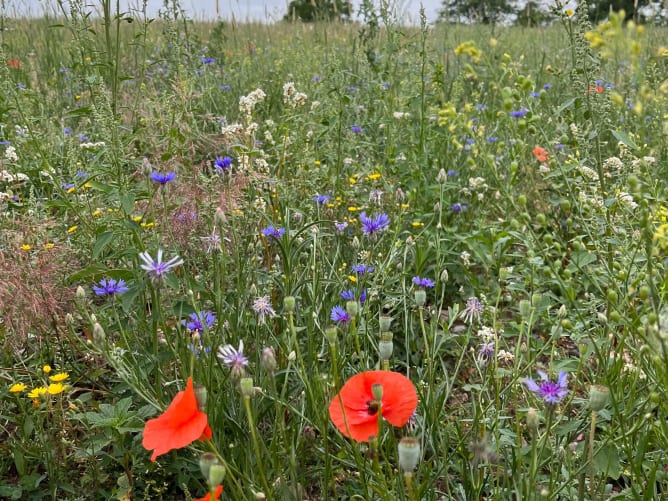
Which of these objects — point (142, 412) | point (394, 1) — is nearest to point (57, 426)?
point (142, 412)

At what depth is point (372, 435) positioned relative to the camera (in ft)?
3.23

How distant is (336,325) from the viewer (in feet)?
5.37

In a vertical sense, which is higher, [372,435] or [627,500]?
[372,435]

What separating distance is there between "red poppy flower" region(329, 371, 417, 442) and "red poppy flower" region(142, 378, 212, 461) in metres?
0.22

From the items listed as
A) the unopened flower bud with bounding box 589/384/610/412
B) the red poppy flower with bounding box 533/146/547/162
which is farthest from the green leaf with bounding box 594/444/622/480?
the red poppy flower with bounding box 533/146/547/162

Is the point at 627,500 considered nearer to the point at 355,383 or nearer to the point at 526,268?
the point at 355,383

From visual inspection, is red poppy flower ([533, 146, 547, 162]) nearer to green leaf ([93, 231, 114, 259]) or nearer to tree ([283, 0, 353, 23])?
green leaf ([93, 231, 114, 259])

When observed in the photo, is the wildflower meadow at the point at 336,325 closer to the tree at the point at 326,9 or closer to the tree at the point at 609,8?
the tree at the point at 609,8

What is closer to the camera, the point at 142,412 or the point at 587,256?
the point at 142,412

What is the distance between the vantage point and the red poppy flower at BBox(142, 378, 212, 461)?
0.91 metres

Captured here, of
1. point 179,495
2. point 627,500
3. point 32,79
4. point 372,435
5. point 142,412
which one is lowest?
point 179,495

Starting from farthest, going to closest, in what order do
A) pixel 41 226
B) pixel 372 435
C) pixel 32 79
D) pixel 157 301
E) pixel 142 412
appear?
pixel 32 79
pixel 41 226
pixel 142 412
pixel 157 301
pixel 372 435

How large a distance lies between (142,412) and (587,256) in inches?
47.3

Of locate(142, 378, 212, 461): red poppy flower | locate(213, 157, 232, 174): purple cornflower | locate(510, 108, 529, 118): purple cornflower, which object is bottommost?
locate(142, 378, 212, 461): red poppy flower
